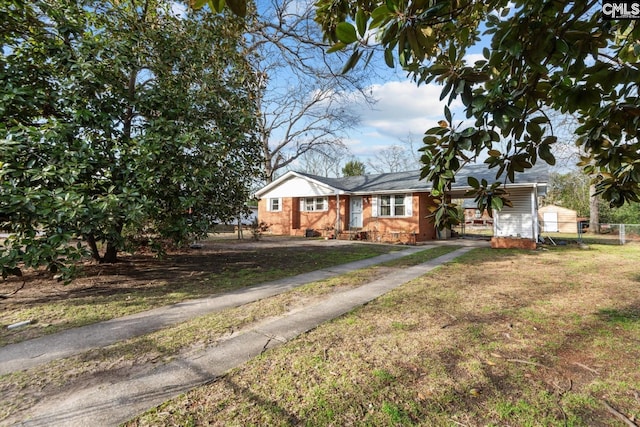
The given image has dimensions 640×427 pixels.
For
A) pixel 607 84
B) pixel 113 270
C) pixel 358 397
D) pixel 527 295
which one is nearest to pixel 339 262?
pixel 527 295

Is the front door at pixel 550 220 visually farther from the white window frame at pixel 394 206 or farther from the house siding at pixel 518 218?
the white window frame at pixel 394 206

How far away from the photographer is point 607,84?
2037 mm

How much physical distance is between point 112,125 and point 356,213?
14.6 metres

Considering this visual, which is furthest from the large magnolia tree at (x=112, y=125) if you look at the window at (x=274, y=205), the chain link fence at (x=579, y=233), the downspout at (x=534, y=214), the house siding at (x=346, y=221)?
the window at (x=274, y=205)

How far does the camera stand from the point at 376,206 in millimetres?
17891

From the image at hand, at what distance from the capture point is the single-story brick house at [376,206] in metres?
14.3

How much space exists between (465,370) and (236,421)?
2.14m

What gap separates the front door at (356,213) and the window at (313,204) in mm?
1869

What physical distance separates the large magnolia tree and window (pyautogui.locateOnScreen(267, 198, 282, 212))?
14.2 metres

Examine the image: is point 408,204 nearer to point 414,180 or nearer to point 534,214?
point 414,180

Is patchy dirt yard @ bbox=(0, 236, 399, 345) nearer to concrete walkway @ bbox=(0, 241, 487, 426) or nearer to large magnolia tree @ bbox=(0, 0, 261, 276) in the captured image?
concrete walkway @ bbox=(0, 241, 487, 426)

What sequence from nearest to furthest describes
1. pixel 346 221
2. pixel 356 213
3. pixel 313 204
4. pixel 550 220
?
pixel 356 213 → pixel 346 221 → pixel 313 204 → pixel 550 220

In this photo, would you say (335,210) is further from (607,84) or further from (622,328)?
(607,84)

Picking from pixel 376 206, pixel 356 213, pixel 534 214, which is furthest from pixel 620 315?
pixel 356 213
